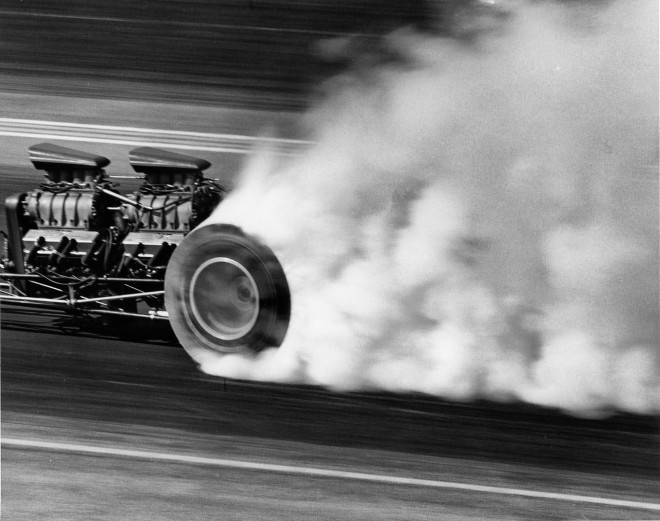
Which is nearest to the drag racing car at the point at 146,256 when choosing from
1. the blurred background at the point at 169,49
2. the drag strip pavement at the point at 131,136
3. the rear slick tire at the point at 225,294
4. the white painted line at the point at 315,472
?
the rear slick tire at the point at 225,294

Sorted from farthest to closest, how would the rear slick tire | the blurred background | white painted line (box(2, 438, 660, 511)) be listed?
the blurred background
the rear slick tire
white painted line (box(2, 438, 660, 511))

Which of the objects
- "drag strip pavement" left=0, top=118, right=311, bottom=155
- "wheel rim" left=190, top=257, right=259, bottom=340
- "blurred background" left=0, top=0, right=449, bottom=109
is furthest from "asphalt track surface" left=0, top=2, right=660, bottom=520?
"blurred background" left=0, top=0, right=449, bottom=109

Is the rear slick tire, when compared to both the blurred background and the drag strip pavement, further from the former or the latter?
the blurred background

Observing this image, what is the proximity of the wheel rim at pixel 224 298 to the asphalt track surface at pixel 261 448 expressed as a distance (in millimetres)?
409

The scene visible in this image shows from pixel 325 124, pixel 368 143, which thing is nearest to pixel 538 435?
pixel 368 143

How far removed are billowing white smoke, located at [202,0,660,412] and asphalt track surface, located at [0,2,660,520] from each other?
0.23 meters

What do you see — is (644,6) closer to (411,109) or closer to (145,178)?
(411,109)

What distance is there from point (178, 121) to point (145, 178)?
63.5 inches

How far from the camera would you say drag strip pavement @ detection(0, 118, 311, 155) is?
299 inches

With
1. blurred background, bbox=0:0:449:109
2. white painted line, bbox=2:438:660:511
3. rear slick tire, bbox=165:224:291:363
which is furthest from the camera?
blurred background, bbox=0:0:449:109

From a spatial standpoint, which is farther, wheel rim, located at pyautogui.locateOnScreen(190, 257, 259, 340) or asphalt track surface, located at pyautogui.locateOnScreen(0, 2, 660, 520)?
wheel rim, located at pyautogui.locateOnScreen(190, 257, 259, 340)

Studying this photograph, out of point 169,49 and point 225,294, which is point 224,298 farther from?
point 169,49

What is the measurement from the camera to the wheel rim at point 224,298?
5.73 meters

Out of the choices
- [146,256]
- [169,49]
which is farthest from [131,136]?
[146,256]
